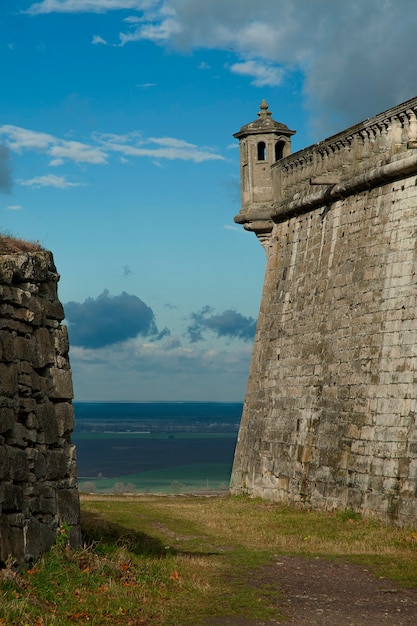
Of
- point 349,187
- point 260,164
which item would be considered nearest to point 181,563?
point 349,187

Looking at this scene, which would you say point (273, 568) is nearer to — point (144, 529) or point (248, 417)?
point (144, 529)

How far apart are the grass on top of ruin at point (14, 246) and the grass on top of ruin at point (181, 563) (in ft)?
10.3

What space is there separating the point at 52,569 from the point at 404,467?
7528 millimetres

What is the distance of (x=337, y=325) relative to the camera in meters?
20.0

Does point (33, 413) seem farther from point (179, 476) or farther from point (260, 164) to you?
point (179, 476)

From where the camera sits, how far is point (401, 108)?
18188 mm

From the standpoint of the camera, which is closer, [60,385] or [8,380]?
[8,380]

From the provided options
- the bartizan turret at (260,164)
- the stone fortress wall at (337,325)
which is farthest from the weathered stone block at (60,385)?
the bartizan turret at (260,164)

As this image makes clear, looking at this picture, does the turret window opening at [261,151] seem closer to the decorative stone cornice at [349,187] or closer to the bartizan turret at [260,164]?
the bartizan turret at [260,164]

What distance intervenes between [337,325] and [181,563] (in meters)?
8.21

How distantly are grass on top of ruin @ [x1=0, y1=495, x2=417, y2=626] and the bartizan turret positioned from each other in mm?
7311

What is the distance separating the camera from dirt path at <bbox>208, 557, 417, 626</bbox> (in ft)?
32.8

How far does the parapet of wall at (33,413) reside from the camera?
10.7m

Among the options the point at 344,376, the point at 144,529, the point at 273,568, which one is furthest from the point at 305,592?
the point at 344,376
